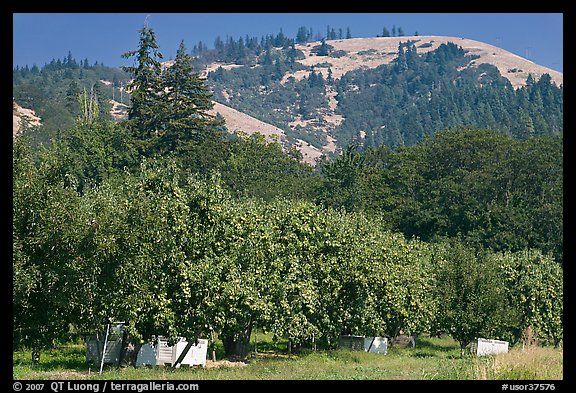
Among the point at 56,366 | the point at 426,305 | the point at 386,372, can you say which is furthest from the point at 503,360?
the point at 426,305

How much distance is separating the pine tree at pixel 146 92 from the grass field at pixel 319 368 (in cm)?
5562

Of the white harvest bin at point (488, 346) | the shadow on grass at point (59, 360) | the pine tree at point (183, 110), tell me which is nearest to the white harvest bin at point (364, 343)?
the white harvest bin at point (488, 346)

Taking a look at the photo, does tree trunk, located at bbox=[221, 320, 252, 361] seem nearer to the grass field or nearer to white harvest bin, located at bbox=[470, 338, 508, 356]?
the grass field

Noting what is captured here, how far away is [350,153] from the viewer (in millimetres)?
105250

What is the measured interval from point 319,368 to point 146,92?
2762 inches

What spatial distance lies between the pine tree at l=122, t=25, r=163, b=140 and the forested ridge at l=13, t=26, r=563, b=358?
4910 mm

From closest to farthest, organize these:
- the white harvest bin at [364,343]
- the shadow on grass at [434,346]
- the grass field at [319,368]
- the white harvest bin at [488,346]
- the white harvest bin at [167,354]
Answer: the grass field at [319,368] < the white harvest bin at [167,354] < the white harvest bin at [364,343] < the white harvest bin at [488,346] < the shadow on grass at [434,346]

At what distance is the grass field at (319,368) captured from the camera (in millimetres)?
23594

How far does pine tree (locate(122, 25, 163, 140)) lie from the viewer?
93438mm

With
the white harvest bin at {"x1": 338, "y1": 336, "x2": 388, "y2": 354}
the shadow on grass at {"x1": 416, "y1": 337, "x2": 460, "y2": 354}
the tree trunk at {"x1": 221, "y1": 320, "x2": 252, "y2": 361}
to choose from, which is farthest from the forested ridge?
the shadow on grass at {"x1": 416, "y1": 337, "x2": 460, "y2": 354}

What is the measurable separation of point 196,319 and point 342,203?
57.9 m

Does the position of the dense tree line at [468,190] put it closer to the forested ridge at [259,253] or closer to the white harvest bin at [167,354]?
the forested ridge at [259,253]
